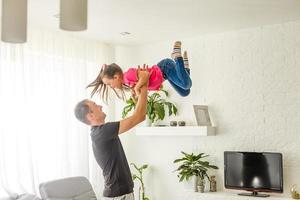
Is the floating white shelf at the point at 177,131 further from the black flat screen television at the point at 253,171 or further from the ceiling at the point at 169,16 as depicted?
the ceiling at the point at 169,16

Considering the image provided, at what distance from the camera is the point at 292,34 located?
4719 millimetres

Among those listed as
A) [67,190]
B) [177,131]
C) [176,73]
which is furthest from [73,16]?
[177,131]

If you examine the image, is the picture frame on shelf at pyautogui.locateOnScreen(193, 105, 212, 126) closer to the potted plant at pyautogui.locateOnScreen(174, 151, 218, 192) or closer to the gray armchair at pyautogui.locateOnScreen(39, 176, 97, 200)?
the potted plant at pyautogui.locateOnScreen(174, 151, 218, 192)

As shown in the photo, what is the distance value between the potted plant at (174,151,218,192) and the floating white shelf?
0.91 ft

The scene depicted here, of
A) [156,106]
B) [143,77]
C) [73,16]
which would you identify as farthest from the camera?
[156,106]

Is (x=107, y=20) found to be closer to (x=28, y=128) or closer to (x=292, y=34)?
(x=28, y=128)

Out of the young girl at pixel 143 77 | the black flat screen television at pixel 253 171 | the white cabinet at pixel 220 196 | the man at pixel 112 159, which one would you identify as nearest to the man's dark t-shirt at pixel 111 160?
the man at pixel 112 159

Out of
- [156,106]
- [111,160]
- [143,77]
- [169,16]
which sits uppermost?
[169,16]

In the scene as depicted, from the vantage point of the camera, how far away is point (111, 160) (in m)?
3.03

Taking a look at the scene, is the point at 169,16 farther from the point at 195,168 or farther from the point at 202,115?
the point at 195,168

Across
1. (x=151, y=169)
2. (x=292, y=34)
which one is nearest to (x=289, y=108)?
(x=292, y=34)

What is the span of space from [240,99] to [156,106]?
1.05 m

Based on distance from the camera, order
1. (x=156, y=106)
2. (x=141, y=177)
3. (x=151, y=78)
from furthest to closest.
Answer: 1. (x=141, y=177)
2. (x=156, y=106)
3. (x=151, y=78)

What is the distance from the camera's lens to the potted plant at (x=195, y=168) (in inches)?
198
